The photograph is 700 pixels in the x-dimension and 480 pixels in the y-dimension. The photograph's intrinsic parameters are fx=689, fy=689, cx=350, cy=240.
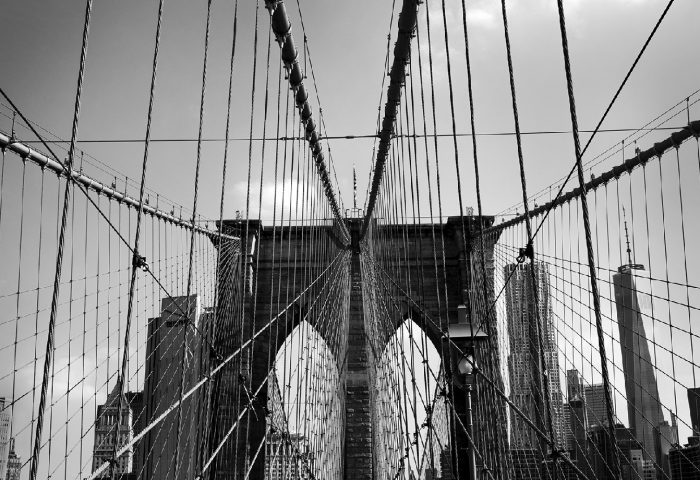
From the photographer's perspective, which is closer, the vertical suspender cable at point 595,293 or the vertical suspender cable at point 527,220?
the vertical suspender cable at point 595,293

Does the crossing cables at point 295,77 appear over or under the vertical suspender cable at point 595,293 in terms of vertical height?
over

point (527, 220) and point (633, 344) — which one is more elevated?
Result: point (527, 220)

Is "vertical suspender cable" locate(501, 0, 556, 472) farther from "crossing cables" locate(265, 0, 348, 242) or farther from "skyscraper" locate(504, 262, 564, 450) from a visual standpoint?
"skyscraper" locate(504, 262, 564, 450)

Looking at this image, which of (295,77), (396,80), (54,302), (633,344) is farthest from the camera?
(633,344)

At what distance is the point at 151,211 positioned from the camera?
8797 millimetres

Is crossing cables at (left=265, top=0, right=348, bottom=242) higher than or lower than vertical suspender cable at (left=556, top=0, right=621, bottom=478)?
higher

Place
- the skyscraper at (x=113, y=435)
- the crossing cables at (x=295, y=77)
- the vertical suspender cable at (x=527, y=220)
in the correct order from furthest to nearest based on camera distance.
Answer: the crossing cables at (x=295, y=77) < the skyscraper at (x=113, y=435) < the vertical suspender cable at (x=527, y=220)

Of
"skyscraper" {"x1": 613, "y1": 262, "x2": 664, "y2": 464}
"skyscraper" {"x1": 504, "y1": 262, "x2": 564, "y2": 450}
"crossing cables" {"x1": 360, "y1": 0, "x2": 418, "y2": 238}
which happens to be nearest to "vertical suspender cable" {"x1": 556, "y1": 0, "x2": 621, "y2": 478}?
"crossing cables" {"x1": 360, "y1": 0, "x2": 418, "y2": 238}

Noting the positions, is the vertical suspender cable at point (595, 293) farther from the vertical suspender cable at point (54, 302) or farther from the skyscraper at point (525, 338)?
the skyscraper at point (525, 338)

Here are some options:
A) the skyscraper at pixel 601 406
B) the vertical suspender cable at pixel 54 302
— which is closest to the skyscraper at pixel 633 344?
the skyscraper at pixel 601 406

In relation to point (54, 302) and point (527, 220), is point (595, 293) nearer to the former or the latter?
point (527, 220)

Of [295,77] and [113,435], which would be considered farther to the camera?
[295,77]

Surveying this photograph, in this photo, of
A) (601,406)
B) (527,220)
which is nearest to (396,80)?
(527,220)

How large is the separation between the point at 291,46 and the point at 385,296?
320 inches
